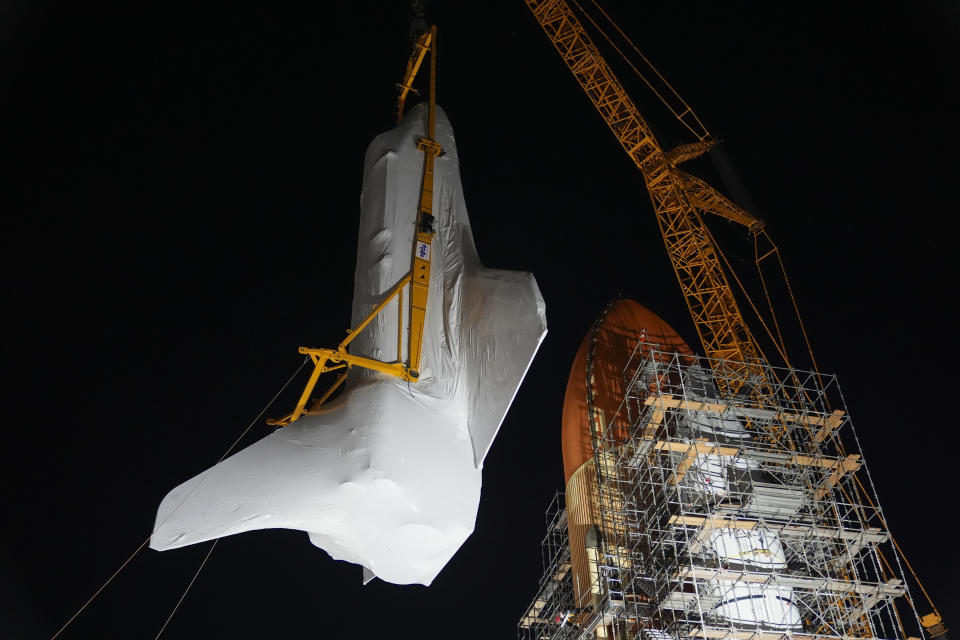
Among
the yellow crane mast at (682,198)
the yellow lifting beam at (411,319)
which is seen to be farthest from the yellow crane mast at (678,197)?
the yellow lifting beam at (411,319)

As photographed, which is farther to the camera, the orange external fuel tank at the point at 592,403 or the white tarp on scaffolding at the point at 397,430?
the orange external fuel tank at the point at 592,403

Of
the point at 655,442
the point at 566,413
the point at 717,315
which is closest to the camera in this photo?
the point at 655,442

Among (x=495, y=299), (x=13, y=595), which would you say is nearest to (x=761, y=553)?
(x=495, y=299)

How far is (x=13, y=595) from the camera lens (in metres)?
19.0

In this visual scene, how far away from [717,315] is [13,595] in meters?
21.6

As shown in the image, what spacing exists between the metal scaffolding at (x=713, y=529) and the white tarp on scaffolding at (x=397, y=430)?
308 inches

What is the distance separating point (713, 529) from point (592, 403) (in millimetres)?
4631

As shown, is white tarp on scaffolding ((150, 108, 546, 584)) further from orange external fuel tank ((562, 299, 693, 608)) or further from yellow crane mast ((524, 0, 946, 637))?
yellow crane mast ((524, 0, 946, 637))

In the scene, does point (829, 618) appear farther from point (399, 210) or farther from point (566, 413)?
point (399, 210)

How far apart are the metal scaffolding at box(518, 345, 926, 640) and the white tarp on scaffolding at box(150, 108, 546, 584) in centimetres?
782

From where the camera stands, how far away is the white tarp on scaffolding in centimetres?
1109

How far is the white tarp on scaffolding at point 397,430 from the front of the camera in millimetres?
11094

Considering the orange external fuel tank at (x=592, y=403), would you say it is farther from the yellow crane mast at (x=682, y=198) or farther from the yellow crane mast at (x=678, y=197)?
the yellow crane mast at (x=678, y=197)

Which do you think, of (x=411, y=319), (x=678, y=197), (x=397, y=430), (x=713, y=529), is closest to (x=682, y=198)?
(x=678, y=197)
